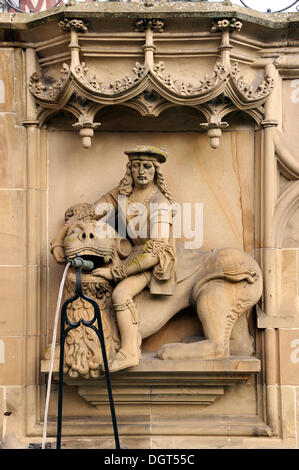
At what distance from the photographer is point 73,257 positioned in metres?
6.03

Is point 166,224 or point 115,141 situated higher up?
point 115,141

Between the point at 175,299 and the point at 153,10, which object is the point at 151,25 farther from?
the point at 175,299

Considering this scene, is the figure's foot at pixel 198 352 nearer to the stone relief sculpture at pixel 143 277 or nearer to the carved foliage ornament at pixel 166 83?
the stone relief sculpture at pixel 143 277

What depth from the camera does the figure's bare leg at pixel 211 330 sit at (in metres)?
6.05

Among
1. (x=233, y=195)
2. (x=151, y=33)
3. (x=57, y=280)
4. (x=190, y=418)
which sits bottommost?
(x=190, y=418)

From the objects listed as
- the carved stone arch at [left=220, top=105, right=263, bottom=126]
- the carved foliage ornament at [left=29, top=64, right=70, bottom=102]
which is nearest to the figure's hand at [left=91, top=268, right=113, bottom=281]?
the carved foliage ornament at [left=29, top=64, right=70, bottom=102]

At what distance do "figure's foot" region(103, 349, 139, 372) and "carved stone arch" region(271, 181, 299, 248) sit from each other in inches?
45.0

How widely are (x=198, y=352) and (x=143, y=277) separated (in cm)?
55

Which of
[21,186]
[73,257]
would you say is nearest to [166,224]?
[73,257]

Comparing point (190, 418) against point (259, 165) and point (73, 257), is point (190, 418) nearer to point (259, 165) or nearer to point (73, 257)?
point (73, 257)

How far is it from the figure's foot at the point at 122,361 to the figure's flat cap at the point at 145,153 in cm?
116

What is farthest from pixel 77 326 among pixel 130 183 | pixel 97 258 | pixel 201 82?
pixel 201 82

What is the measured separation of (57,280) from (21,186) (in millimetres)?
631

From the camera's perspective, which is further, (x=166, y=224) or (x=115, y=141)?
(x=115, y=141)
